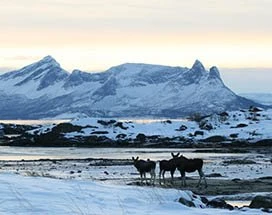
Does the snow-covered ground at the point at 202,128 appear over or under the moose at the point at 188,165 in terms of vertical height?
under

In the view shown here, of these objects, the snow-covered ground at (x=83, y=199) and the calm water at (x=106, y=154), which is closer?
the snow-covered ground at (x=83, y=199)

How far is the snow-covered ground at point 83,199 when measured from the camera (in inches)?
535

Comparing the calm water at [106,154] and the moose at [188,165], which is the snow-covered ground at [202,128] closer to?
the calm water at [106,154]

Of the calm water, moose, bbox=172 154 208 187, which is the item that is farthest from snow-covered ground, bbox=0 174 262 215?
the calm water

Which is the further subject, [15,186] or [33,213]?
[15,186]

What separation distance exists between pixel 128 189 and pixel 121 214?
16.4 ft

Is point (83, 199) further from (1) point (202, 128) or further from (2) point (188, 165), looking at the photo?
(1) point (202, 128)

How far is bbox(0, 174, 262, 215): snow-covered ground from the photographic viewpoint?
13.6 m

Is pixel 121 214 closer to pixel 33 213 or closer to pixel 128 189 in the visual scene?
pixel 33 213

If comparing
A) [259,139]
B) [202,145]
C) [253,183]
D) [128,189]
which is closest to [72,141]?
[202,145]

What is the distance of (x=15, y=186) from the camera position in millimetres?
16125

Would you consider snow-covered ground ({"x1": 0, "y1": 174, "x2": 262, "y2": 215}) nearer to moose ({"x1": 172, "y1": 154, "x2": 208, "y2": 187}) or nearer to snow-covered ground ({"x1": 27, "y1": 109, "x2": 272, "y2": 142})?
moose ({"x1": 172, "y1": 154, "x2": 208, "y2": 187})

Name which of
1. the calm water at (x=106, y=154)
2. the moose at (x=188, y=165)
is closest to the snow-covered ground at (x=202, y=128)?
the calm water at (x=106, y=154)

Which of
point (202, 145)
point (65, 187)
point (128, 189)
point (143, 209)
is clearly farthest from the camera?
point (202, 145)
